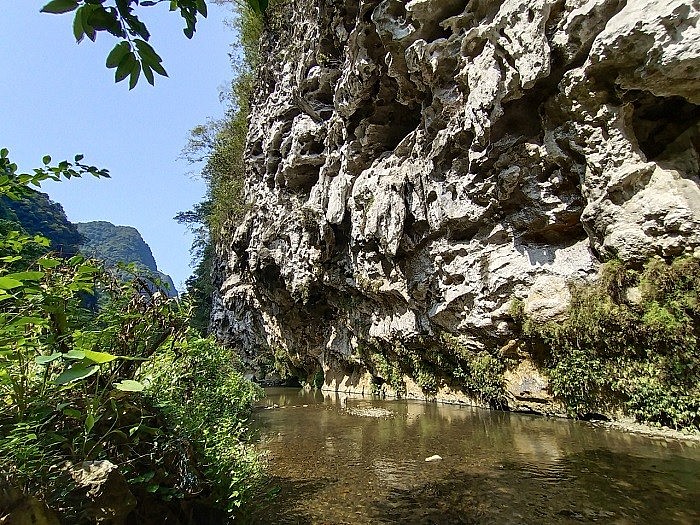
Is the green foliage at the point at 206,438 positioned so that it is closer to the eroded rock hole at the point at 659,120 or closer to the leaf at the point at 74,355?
the leaf at the point at 74,355

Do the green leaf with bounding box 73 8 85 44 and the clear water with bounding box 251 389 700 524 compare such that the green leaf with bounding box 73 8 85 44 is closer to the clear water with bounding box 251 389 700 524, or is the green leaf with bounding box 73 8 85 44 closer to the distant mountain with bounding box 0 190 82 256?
the clear water with bounding box 251 389 700 524

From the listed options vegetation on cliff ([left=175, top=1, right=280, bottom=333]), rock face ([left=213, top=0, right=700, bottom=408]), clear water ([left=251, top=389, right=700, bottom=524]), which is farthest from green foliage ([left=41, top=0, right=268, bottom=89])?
vegetation on cliff ([left=175, top=1, right=280, bottom=333])

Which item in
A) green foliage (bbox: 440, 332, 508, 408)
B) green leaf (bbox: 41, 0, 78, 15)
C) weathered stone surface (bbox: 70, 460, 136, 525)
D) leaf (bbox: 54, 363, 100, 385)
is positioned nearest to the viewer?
leaf (bbox: 54, 363, 100, 385)

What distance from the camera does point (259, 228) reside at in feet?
70.2

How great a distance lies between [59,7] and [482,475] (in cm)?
630

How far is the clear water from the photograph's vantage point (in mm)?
4207

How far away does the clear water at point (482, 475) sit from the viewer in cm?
421

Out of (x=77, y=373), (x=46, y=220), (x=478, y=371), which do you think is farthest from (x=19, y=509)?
(x=46, y=220)

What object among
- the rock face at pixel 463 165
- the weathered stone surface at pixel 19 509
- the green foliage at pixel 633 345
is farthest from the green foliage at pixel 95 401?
the rock face at pixel 463 165

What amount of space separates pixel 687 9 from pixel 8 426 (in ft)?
33.3

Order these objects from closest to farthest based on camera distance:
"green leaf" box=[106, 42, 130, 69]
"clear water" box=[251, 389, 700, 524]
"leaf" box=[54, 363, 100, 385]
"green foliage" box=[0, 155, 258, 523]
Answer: "leaf" box=[54, 363, 100, 385] → "green leaf" box=[106, 42, 130, 69] → "green foliage" box=[0, 155, 258, 523] → "clear water" box=[251, 389, 700, 524]

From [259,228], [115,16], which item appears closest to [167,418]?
[115,16]

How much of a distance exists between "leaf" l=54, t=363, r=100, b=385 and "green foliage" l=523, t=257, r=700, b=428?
9113 millimetres

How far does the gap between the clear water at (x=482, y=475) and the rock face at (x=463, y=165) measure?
130 inches
